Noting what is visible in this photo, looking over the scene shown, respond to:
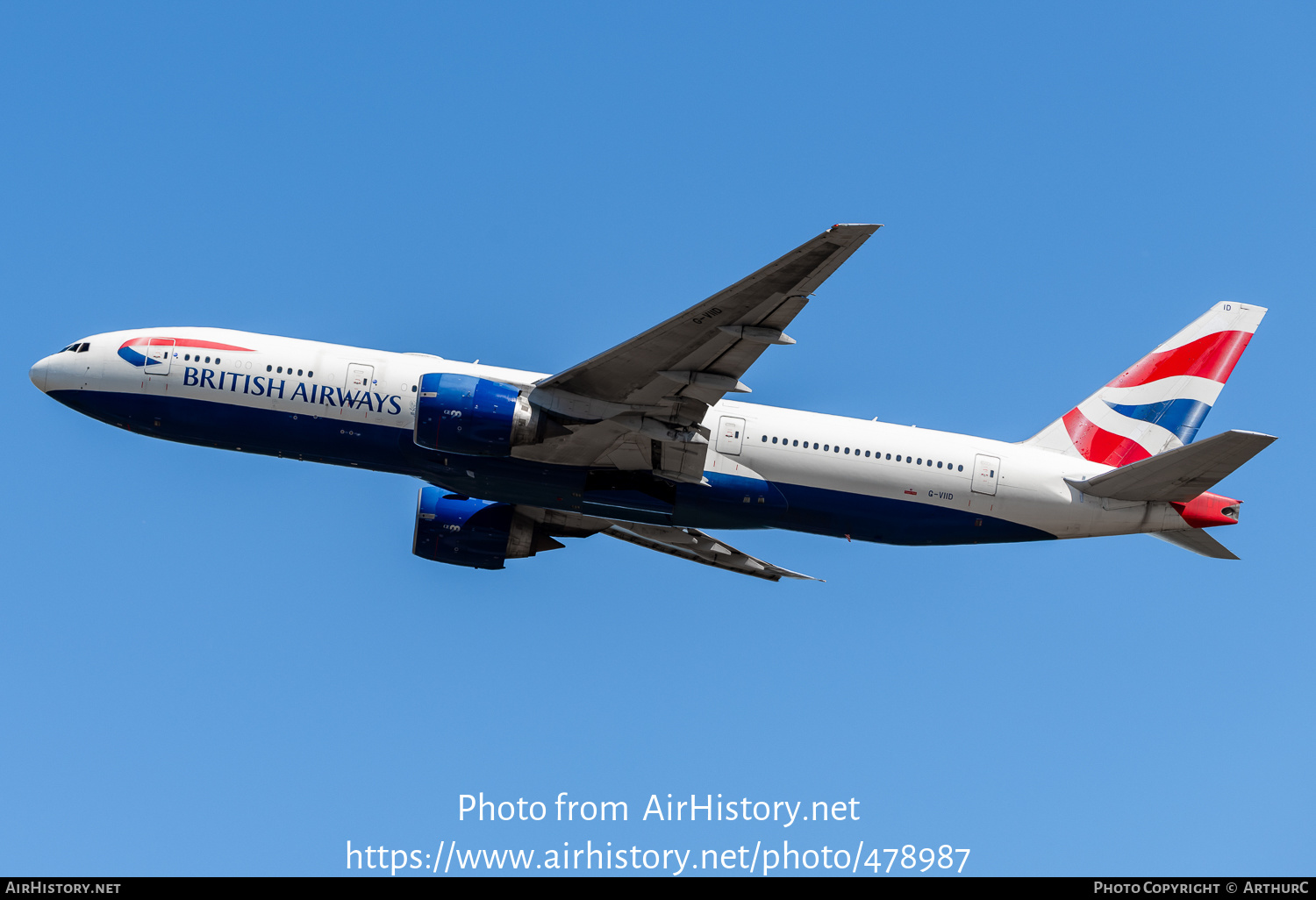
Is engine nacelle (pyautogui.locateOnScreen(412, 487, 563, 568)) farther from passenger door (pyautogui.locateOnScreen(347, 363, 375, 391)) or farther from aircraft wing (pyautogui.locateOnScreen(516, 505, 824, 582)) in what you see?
passenger door (pyautogui.locateOnScreen(347, 363, 375, 391))

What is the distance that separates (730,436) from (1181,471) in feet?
37.7

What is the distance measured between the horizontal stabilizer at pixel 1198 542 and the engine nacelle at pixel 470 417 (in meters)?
17.3

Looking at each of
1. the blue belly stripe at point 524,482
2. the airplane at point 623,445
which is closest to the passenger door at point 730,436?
the airplane at point 623,445

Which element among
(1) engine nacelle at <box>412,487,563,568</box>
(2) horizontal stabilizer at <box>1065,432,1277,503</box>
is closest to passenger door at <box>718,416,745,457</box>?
(1) engine nacelle at <box>412,487,563,568</box>

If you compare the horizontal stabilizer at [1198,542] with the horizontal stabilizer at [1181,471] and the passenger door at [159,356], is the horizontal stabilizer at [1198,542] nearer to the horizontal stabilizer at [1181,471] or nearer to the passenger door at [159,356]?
the horizontal stabilizer at [1181,471]

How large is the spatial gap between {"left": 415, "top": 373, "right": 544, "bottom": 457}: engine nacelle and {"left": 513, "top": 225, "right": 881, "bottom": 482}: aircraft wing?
68 centimetres

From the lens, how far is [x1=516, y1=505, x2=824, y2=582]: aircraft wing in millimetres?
38594

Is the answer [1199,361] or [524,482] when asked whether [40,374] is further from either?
[1199,361]

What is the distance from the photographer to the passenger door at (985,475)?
33.7m

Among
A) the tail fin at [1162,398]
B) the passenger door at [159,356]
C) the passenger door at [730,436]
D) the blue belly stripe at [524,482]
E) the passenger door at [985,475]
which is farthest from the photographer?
the tail fin at [1162,398]

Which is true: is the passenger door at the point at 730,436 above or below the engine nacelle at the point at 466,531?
above

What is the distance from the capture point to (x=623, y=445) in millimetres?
32062
